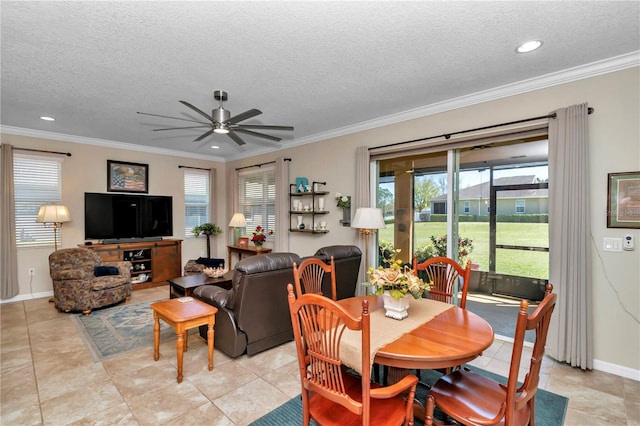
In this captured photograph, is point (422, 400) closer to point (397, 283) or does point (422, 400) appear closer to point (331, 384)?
point (397, 283)

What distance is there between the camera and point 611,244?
273 cm

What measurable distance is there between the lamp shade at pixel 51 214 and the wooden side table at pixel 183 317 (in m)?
3.26

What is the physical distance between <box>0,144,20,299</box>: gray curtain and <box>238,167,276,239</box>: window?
384 centimetres

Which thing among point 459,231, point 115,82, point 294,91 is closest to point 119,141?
point 115,82

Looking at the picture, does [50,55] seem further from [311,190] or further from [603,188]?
[603,188]

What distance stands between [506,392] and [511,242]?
241cm

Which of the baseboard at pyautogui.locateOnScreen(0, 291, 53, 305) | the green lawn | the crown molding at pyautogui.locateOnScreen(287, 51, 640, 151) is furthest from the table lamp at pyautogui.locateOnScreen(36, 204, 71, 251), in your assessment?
the green lawn

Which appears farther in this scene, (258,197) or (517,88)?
(258,197)

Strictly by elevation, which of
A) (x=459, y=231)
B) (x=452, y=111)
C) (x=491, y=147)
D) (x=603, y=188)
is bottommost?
(x=459, y=231)

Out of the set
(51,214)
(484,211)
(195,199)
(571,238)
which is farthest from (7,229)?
(571,238)

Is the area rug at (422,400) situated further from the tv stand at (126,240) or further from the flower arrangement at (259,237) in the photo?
the tv stand at (126,240)

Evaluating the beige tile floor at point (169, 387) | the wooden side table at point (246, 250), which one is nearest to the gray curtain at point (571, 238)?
the beige tile floor at point (169, 387)

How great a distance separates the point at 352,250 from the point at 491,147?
2.05 m

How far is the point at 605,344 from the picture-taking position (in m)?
2.75
